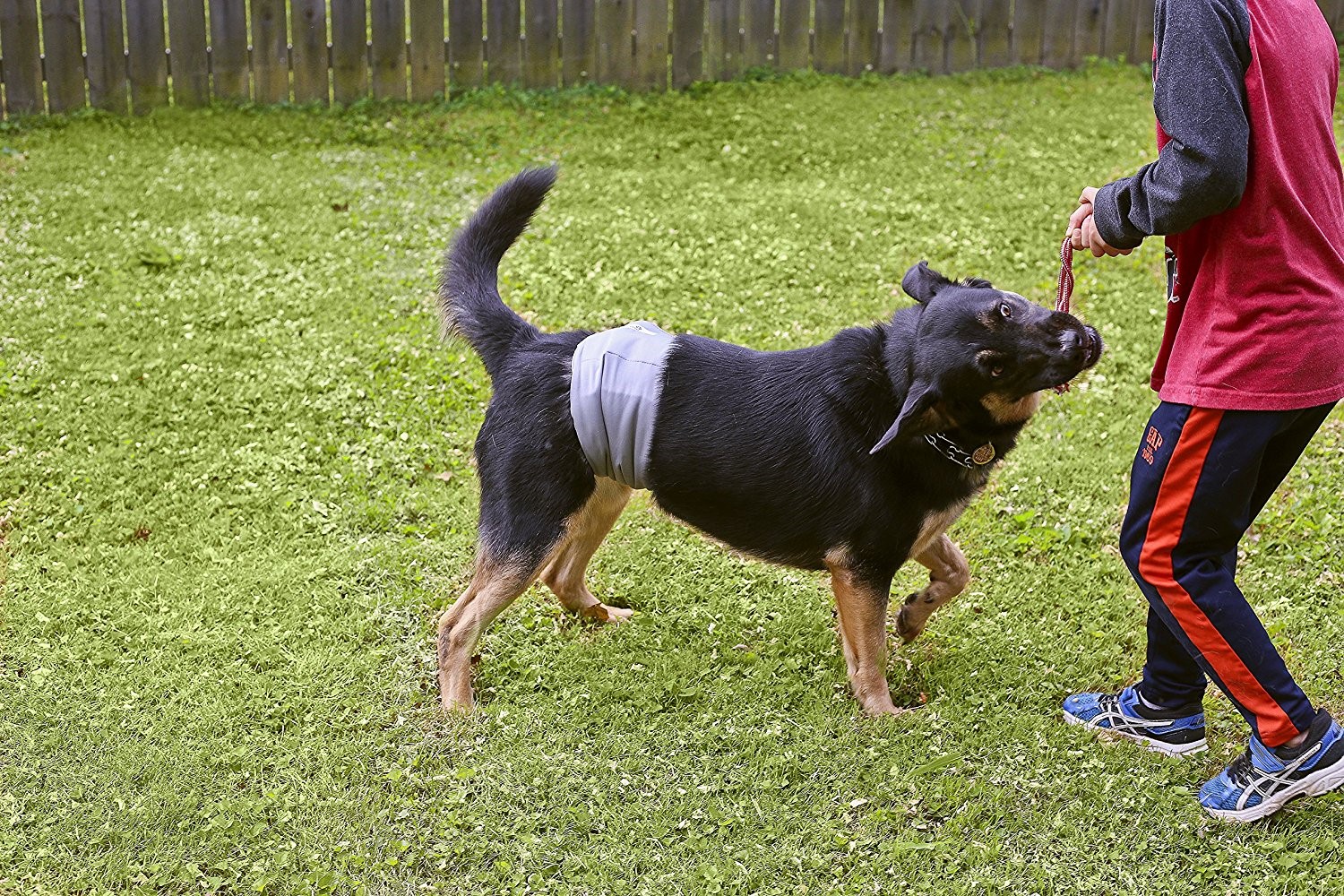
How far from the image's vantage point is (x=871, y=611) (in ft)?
13.0

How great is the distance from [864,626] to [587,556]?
110 cm

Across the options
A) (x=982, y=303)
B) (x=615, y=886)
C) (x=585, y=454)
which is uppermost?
(x=982, y=303)

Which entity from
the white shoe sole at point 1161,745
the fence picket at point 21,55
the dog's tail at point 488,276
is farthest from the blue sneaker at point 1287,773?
the fence picket at point 21,55

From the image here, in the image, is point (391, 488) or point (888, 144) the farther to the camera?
point (888, 144)

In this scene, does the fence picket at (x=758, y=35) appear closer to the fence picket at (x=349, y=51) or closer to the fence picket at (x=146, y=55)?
the fence picket at (x=349, y=51)

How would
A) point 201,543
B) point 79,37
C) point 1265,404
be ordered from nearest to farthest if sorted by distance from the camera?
point 1265,404 < point 201,543 < point 79,37

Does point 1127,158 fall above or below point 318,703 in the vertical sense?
above

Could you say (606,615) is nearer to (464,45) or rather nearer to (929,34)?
(464,45)

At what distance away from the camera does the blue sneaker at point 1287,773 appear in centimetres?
340

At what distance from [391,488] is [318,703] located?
1.44m

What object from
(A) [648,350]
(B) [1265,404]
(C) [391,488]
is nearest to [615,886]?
(A) [648,350]

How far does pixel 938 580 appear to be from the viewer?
430cm

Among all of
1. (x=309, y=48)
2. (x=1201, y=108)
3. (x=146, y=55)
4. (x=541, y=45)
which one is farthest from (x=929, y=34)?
(x=1201, y=108)

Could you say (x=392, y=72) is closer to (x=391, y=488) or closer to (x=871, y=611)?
(x=391, y=488)
